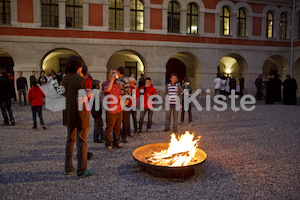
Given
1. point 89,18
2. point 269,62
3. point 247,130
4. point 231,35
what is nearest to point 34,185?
point 247,130

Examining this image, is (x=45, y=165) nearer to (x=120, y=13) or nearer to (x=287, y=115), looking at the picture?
(x=287, y=115)

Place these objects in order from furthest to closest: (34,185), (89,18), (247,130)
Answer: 1. (89,18)
2. (247,130)
3. (34,185)

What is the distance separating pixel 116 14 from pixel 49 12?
4505 mm

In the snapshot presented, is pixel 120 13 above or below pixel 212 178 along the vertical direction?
above

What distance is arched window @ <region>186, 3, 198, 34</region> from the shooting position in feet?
62.2

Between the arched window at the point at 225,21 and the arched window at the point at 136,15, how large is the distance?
6.50 m

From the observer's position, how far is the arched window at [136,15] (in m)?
17.8

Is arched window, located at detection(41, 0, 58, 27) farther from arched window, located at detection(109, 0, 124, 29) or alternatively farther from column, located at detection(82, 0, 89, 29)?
arched window, located at detection(109, 0, 124, 29)

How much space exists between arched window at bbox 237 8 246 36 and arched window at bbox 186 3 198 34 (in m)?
3.73

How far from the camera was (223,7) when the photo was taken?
19688 mm

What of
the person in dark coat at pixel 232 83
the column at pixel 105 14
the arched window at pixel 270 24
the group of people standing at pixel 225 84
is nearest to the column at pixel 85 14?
the column at pixel 105 14

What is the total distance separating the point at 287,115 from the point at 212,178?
866 cm

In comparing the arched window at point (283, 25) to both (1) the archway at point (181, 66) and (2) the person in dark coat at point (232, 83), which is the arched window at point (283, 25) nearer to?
(2) the person in dark coat at point (232, 83)

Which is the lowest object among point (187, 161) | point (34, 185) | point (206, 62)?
point (34, 185)
